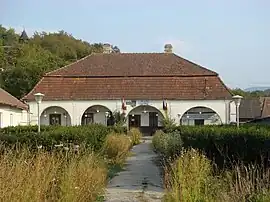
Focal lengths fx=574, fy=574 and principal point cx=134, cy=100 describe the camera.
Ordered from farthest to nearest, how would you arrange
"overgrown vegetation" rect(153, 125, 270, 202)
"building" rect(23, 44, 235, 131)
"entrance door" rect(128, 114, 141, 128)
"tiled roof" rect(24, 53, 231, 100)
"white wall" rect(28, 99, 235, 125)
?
"entrance door" rect(128, 114, 141, 128)
"tiled roof" rect(24, 53, 231, 100)
"building" rect(23, 44, 235, 131)
"white wall" rect(28, 99, 235, 125)
"overgrown vegetation" rect(153, 125, 270, 202)

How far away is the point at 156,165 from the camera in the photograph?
2223 cm

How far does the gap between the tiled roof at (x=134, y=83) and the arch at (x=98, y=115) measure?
227 cm

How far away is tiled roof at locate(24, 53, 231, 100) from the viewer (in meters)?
55.2

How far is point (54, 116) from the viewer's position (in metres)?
57.7

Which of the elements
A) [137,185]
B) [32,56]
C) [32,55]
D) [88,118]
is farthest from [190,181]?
[32,55]

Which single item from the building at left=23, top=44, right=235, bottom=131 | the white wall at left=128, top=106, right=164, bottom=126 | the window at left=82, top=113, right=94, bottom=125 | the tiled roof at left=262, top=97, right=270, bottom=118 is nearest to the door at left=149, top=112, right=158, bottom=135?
the building at left=23, top=44, right=235, bottom=131

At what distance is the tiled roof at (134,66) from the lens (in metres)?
56.6

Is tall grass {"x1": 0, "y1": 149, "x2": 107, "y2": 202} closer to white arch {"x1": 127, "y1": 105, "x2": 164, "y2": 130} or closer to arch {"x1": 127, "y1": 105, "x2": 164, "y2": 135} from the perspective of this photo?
white arch {"x1": 127, "y1": 105, "x2": 164, "y2": 130}

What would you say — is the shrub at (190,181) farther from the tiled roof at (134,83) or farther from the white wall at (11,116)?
the tiled roof at (134,83)

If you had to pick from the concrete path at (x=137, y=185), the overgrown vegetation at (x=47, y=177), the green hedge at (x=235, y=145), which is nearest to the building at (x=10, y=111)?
the concrete path at (x=137, y=185)

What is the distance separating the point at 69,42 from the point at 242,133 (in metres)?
76.4

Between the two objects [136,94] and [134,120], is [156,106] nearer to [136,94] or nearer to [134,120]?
[136,94]

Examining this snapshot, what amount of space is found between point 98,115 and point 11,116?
14.7 metres

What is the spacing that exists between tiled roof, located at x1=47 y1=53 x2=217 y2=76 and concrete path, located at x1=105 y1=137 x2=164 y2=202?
Result: 34.1 m
